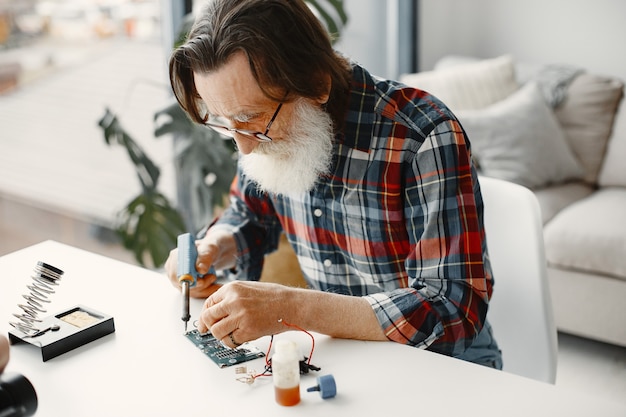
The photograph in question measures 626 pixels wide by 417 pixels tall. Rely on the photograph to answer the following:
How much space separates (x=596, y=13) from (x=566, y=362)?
1891mm

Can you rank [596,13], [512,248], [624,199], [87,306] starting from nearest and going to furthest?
[87,306] → [512,248] → [624,199] → [596,13]

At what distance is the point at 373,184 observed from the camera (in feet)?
4.79

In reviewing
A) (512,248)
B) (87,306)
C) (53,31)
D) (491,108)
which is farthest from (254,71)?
(491,108)

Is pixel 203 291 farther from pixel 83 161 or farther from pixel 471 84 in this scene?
pixel 471 84

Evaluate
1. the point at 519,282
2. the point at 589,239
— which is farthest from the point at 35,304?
the point at 589,239

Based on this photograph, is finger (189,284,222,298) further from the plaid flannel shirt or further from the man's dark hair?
the man's dark hair

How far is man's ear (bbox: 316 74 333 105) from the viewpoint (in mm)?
1398

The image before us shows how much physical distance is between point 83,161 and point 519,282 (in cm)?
188

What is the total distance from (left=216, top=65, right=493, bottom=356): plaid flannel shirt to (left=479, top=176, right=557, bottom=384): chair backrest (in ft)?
0.51

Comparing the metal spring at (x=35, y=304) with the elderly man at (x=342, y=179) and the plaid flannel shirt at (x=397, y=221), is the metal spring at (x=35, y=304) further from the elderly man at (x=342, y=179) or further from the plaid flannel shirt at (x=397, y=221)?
the plaid flannel shirt at (x=397, y=221)

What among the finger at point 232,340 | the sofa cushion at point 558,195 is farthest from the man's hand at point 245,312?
the sofa cushion at point 558,195

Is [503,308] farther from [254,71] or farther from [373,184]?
[254,71]

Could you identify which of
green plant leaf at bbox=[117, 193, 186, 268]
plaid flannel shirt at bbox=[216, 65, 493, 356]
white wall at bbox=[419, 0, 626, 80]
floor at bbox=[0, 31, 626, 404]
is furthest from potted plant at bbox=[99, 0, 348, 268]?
white wall at bbox=[419, 0, 626, 80]

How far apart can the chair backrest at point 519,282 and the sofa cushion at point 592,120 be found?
1820 mm
